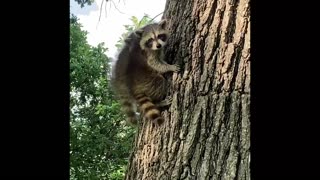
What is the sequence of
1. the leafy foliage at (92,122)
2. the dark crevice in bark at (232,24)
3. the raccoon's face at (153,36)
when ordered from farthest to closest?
the leafy foliage at (92,122)
the raccoon's face at (153,36)
the dark crevice in bark at (232,24)

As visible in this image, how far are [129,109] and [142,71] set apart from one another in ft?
0.54

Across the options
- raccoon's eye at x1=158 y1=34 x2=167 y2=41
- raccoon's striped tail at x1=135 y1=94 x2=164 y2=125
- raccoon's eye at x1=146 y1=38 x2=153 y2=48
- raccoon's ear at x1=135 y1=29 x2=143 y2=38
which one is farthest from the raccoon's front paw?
raccoon's ear at x1=135 y1=29 x2=143 y2=38

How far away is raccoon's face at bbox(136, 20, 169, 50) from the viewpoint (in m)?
2.05

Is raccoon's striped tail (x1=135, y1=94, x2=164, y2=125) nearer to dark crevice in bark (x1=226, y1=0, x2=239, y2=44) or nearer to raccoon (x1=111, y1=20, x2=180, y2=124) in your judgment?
raccoon (x1=111, y1=20, x2=180, y2=124)

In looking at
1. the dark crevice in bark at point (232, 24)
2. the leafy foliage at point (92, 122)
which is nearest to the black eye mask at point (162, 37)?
the dark crevice in bark at point (232, 24)

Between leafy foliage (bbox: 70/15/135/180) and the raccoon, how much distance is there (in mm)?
1485

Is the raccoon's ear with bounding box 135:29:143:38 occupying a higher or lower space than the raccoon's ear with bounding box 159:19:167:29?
higher

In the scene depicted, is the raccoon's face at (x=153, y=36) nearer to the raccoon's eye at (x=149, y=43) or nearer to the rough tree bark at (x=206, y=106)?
the raccoon's eye at (x=149, y=43)

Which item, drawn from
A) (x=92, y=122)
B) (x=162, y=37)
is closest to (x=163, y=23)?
(x=162, y=37)

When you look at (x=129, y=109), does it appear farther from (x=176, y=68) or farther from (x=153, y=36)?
(x=176, y=68)

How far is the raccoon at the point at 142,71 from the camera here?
1854 millimetres

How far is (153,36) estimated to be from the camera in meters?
2.22
